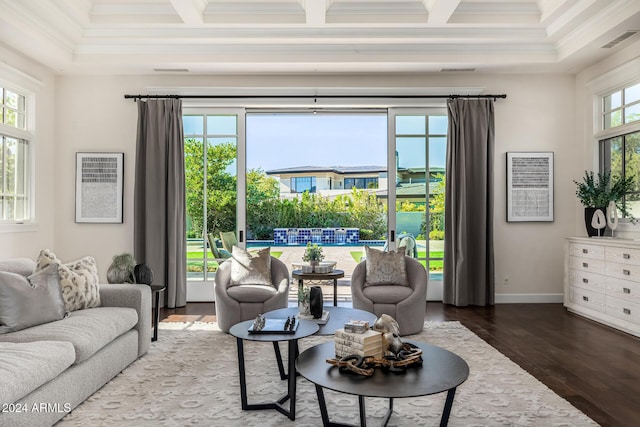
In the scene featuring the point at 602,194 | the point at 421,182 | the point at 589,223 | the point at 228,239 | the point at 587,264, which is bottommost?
the point at 587,264

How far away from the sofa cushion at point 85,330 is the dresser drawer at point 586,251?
4.81 meters

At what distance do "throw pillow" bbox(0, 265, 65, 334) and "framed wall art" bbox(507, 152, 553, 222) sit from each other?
5311 mm

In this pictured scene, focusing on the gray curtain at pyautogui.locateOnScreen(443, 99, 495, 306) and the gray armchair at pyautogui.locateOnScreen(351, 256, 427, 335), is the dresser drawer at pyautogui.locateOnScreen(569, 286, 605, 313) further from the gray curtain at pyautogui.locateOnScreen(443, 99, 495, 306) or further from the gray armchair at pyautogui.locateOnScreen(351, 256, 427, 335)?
the gray armchair at pyautogui.locateOnScreen(351, 256, 427, 335)

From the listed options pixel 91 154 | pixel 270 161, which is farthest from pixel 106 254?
pixel 270 161

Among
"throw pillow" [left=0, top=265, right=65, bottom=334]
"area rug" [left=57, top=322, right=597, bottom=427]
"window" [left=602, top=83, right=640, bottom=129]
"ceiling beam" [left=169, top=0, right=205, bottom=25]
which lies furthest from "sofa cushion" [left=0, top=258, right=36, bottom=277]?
"window" [left=602, top=83, right=640, bottom=129]

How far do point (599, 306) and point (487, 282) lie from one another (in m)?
1.30

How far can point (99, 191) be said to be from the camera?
6.07m

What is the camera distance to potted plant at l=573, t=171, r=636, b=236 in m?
5.26

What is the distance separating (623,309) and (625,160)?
186cm

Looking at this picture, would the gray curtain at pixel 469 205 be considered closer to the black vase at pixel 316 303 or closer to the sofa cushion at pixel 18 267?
the black vase at pixel 316 303

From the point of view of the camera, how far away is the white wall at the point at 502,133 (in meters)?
6.10

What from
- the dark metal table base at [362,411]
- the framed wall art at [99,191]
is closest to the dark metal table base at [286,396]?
the dark metal table base at [362,411]

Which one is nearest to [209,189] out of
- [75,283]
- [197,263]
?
[197,263]

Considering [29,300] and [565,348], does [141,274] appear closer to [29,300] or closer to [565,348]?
[29,300]
